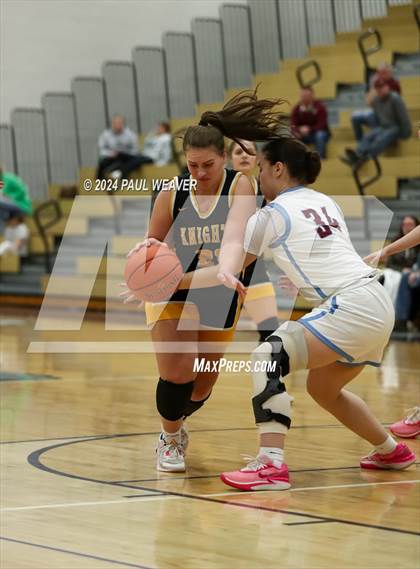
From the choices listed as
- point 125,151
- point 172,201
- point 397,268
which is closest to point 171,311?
point 172,201

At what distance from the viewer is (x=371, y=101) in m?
14.2

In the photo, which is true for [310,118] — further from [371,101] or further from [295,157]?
[295,157]

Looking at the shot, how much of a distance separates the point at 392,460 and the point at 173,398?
3.52 ft

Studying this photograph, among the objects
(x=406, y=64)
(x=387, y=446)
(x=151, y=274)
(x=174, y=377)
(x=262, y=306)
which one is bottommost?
(x=387, y=446)

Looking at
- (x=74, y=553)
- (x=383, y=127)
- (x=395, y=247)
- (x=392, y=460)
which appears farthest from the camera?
(x=383, y=127)

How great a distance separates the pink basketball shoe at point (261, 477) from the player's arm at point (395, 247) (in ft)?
3.67

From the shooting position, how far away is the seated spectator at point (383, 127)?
45.6ft

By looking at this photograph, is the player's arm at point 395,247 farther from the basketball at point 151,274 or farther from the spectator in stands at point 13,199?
the spectator in stands at point 13,199

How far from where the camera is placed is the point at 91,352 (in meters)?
11.2

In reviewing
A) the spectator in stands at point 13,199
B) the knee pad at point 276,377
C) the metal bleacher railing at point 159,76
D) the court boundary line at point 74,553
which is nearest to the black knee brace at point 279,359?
the knee pad at point 276,377

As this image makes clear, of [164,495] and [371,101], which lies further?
[371,101]

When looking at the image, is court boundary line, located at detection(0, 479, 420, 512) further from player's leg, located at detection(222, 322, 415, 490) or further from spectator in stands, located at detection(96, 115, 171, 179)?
spectator in stands, located at detection(96, 115, 171, 179)

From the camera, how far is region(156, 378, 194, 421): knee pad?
5449 mm

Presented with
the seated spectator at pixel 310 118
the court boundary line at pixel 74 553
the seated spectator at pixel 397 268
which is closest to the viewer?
the court boundary line at pixel 74 553
